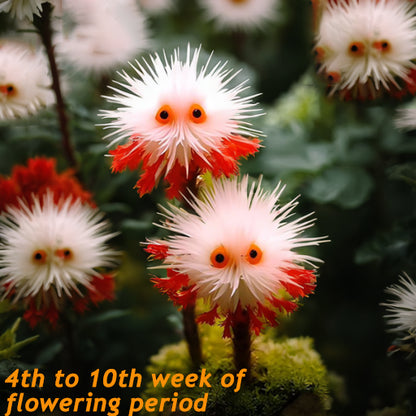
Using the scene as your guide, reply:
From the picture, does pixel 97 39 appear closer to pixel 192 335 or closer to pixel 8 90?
pixel 8 90

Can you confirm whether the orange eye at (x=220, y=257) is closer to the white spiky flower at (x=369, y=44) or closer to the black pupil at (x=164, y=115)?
the black pupil at (x=164, y=115)

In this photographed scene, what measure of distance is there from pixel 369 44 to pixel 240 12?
58cm

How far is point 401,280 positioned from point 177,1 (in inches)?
38.7

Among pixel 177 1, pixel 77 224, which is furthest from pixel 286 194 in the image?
pixel 177 1

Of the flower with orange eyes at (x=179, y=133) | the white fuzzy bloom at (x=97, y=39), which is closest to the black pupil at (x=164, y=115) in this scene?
the flower with orange eyes at (x=179, y=133)

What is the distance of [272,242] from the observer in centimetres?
46

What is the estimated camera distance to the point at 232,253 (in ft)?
1.48

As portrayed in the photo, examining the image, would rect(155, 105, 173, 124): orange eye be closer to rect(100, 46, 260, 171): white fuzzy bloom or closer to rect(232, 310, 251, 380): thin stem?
rect(100, 46, 260, 171): white fuzzy bloom

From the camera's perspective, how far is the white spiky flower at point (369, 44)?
58 centimetres

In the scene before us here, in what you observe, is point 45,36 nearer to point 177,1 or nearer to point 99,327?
point 99,327

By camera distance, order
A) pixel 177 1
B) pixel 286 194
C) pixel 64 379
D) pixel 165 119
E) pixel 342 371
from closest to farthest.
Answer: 1. pixel 165 119
2. pixel 286 194
3. pixel 64 379
4. pixel 342 371
5. pixel 177 1

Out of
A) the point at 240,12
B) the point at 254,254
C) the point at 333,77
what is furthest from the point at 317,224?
the point at 240,12

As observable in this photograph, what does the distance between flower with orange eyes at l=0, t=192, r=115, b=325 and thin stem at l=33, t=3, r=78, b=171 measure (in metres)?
0.14

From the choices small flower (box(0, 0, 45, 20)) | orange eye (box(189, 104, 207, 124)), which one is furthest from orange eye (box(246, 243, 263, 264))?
small flower (box(0, 0, 45, 20))
